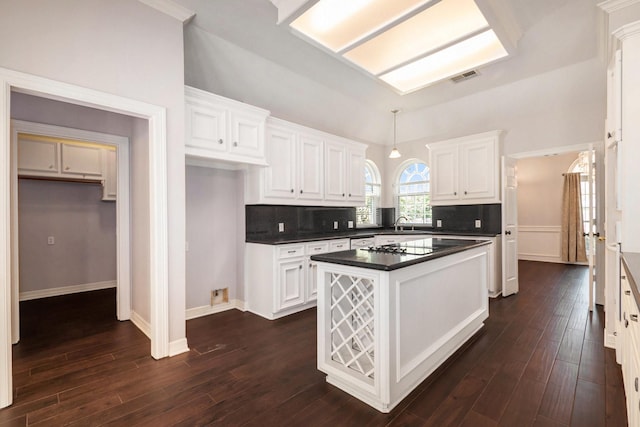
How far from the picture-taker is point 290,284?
3.76 m

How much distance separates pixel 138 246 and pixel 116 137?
1340 millimetres

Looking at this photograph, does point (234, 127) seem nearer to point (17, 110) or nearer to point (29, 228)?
point (17, 110)

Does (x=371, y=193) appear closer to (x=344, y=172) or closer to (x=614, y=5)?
(x=344, y=172)

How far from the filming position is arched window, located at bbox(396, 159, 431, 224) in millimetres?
5969

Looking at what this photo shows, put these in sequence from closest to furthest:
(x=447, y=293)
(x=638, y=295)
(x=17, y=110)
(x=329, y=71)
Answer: (x=638, y=295) < (x=447, y=293) < (x=17, y=110) < (x=329, y=71)

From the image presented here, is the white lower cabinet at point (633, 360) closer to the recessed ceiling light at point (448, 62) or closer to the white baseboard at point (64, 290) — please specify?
the recessed ceiling light at point (448, 62)

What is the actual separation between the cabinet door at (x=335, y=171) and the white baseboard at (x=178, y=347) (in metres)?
2.73

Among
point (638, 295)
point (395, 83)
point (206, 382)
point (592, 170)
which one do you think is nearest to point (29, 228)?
point (206, 382)

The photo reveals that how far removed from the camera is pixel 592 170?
12.0 feet

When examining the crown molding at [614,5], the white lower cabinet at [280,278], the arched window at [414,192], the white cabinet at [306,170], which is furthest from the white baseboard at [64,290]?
the crown molding at [614,5]

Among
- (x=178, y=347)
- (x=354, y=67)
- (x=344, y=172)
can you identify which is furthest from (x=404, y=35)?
(x=178, y=347)

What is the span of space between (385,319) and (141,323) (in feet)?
9.52

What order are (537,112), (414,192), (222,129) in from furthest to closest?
1. (414,192)
2. (537,112)
3. (222,129)

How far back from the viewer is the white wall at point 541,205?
739cm
